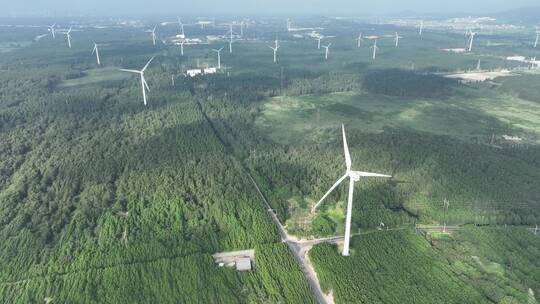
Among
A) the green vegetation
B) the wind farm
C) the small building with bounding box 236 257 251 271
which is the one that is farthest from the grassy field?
the small building with bounding box 236 257 251 271

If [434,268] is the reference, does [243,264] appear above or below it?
below

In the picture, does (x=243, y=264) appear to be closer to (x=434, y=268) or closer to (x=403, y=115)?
(x=434, y=268)

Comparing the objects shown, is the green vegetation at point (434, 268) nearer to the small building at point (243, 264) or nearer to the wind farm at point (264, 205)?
the wind farm at point (264, 205)

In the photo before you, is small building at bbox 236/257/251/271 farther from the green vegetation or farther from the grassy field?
the grassy field

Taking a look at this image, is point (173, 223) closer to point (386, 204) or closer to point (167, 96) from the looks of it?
point (386, 204)

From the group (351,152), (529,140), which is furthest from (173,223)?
(529,140)

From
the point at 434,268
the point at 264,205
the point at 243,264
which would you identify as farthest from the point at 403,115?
the point at 243,264

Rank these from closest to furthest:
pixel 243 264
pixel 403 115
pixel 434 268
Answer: pixel 434 268 → pixel 243 264 → pixel 403 115

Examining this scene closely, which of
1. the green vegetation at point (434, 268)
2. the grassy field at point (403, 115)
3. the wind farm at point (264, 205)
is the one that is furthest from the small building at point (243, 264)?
the grassy field at point (403, 115)
